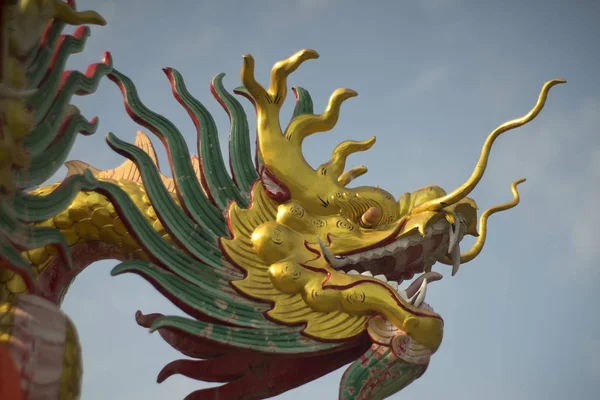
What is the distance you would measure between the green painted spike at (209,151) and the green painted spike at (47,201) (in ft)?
4.00

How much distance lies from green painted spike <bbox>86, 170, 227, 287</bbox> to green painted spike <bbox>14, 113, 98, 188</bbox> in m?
0.59

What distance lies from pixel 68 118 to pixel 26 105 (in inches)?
18.5

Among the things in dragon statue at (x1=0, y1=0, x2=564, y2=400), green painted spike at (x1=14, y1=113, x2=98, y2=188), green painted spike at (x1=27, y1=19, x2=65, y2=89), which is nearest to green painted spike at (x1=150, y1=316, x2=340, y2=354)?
dragon statue at (x1=0, y1=0, x2=564, y2=400)

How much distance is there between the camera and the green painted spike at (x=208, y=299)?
19.8 ft

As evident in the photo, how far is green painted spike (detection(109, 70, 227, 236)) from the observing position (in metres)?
6.44

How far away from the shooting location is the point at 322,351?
612cm

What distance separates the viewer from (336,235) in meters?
6.49

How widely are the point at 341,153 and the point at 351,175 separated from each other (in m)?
0.18

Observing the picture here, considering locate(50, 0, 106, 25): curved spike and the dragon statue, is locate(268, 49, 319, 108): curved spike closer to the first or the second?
the dragon statue

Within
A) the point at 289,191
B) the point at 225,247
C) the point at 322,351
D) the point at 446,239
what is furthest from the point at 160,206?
the point at 446,239

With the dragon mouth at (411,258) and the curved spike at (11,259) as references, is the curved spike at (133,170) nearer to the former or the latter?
the dragon mouth at (411,258)

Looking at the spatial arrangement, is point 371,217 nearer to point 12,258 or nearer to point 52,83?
point 52,83

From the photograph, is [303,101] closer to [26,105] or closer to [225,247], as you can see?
[225,247]

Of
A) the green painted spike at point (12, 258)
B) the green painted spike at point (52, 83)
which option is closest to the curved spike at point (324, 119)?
the green painted spike at point (52, 83)
